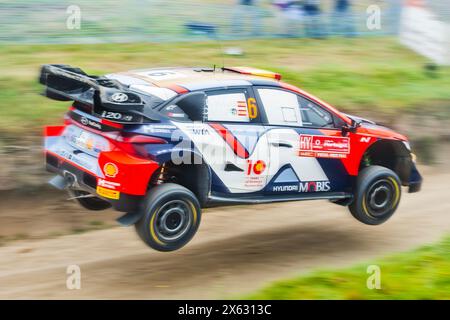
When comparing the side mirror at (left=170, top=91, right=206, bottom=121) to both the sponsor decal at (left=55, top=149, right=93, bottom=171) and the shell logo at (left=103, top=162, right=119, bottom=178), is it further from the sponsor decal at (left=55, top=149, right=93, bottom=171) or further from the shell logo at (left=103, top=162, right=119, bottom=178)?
the sponsor decal at (left=55, top=149, right=93, bottom=171)

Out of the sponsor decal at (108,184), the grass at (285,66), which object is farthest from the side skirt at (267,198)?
the grass at (285,66)

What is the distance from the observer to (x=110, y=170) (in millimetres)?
8383

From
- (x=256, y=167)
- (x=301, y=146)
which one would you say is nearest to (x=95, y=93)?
(x=256, y=167)

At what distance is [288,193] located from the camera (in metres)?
9.62

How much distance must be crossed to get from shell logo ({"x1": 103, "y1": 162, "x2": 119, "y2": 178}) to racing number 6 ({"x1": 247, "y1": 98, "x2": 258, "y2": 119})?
1.71 metres

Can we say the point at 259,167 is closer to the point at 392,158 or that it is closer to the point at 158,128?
the point at 158,128

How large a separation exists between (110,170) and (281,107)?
2225mm

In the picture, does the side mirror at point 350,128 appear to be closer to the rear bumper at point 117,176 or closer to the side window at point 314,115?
the side window at point 314,115

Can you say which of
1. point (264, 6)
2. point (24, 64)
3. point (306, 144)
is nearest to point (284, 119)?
point (306, 144)

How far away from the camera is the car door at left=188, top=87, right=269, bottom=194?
29.3 ft

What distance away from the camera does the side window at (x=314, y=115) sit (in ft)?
31.9

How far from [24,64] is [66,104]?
1.69 metres

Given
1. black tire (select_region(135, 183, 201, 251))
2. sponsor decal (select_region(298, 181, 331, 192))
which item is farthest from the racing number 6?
black tire (select_region(135, 183, 201, 251))

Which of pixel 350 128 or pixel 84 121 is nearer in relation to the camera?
pixel 84 121
